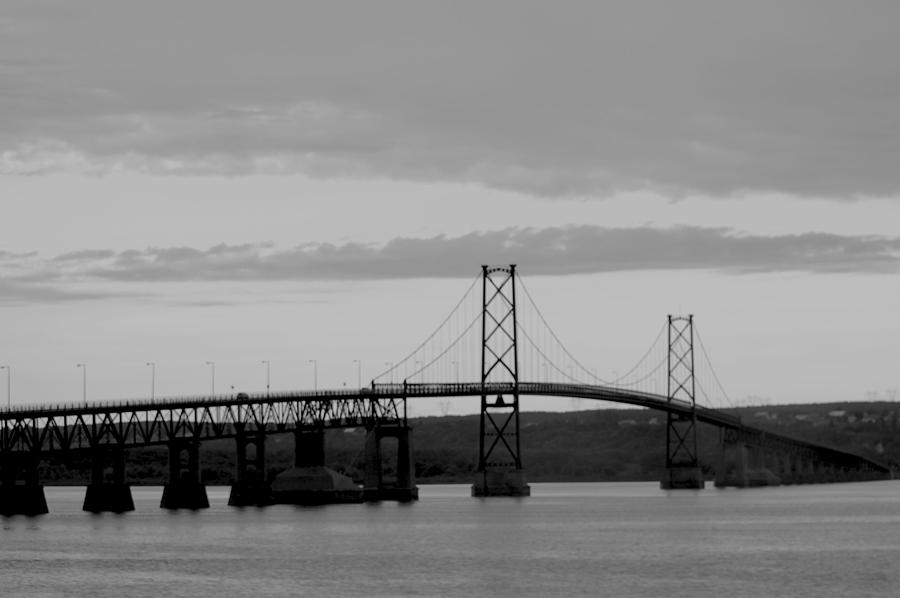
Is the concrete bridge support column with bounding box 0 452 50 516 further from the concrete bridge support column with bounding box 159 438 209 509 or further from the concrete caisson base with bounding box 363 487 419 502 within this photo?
the concrete caisson base with bounding box 363 487 419 502

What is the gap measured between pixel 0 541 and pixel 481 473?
259 feet

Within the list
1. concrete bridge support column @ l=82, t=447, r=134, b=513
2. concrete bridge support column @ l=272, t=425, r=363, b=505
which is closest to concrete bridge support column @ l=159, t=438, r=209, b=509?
concrete bridge support column @ l=82, t=447, r=134, b=513

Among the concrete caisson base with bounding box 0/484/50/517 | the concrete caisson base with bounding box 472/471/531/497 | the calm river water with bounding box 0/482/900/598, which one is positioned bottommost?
the calm river water with bounding box 0/482/900/598

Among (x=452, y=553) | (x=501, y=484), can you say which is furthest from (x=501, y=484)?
(x=452, y=553)

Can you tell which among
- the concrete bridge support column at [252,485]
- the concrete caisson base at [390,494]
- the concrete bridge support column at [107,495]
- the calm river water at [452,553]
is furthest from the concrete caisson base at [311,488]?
the concrete bridge support column at [107,495]

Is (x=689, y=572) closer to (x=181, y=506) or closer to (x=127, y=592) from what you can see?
(x=127, y=592)

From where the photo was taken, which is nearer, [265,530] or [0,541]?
[0,541]

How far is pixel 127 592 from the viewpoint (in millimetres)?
79188

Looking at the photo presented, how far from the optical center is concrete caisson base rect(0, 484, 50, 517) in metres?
142

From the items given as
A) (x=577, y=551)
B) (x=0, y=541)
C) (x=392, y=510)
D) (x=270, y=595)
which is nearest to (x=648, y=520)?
(x=392, y=510)

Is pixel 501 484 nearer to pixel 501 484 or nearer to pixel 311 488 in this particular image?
pixel 501 484

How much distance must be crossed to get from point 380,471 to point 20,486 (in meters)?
40.1

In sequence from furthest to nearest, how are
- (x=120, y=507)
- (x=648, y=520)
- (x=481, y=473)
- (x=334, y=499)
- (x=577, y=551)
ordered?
(x=481, y=473)
(x=334, y=499)
(x=120, y=507)
(x=648, y=520)
(x=577, y=551)

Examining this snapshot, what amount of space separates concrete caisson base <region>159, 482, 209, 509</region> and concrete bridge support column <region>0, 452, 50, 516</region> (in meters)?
12.8
